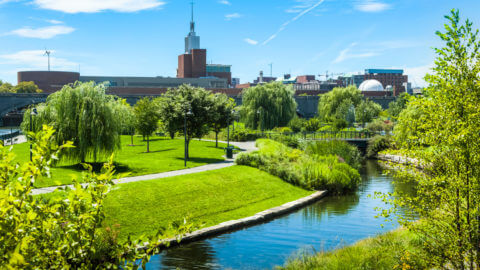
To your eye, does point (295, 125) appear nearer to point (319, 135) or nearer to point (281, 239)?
point (319, 135)

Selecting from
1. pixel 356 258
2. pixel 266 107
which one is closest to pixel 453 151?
pixel 356 258

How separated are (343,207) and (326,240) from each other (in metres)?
6.42

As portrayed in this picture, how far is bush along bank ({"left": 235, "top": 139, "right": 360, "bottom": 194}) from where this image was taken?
26.9m

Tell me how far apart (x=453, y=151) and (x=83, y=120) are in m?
20.2

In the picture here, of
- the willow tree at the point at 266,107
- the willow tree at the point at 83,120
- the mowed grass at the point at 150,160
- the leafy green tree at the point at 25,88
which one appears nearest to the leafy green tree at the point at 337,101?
the willow tree at the point at 266,107

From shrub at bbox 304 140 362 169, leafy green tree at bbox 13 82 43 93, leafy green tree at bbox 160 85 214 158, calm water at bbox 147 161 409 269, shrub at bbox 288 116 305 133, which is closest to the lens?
calm water at bbox 147 161 409 269

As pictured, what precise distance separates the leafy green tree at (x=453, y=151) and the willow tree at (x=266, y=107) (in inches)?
1858

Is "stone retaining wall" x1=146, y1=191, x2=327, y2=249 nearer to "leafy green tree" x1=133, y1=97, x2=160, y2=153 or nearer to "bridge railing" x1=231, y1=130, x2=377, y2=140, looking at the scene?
"leafy green tree" x1=133, y1=97, x2=160, y2=153

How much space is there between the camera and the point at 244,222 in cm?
1880

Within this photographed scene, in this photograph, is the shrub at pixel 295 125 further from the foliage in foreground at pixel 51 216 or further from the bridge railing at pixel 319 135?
the foliage in foreground at pixel 51 216

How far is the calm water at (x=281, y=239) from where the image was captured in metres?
14.2

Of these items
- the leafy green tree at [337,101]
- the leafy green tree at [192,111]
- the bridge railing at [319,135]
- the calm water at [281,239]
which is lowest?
the calm water at [281,239]

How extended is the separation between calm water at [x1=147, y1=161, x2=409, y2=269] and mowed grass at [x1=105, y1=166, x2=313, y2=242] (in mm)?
1298

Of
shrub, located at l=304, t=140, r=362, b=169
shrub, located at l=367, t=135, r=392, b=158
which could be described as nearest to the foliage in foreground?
shrub, located at l=304, t=140, r=362, b=169
